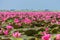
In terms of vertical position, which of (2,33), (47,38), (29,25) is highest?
(47,38)

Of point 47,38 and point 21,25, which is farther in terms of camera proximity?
point 21,25

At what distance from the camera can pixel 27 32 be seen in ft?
11.3

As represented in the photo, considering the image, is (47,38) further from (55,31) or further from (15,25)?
(15,25)

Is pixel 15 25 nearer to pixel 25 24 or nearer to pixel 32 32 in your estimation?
pixel 25 24

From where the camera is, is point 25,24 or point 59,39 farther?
point 25,24

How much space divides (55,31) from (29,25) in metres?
1.35

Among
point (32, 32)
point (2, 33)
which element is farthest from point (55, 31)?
point (2, 33)

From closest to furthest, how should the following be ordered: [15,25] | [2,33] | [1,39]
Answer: [1,39] → [2,33] → [15,25]

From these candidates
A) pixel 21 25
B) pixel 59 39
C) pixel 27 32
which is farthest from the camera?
pixel 21 25

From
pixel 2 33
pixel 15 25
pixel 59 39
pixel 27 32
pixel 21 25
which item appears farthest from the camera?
pixel 21 25

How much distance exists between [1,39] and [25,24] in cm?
248

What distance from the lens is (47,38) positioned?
1667 millimetres

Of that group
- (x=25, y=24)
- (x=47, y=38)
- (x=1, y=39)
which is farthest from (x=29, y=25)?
(x=47, y=38)

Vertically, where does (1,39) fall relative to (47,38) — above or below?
below
